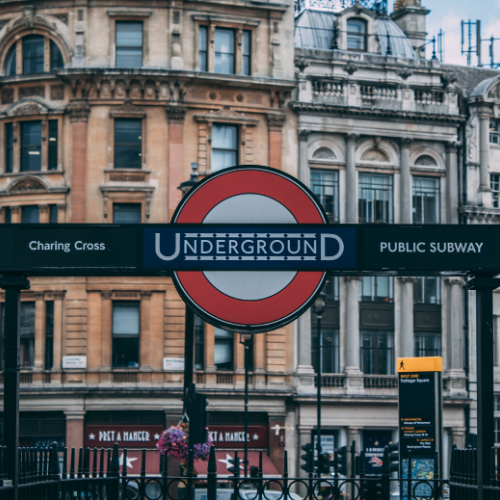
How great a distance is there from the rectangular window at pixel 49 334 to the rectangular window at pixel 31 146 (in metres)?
5.72

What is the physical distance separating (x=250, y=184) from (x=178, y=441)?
1895 centimetres

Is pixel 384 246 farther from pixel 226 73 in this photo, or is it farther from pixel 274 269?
pixel 226 73

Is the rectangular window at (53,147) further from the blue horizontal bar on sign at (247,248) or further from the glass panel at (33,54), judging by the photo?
the blue horizontal bar on sign at (247,248)

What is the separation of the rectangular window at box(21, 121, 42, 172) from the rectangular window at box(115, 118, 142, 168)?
3.24 meters

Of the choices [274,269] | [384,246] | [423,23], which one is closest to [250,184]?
[274,269]

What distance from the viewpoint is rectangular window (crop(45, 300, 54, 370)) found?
3891 cm

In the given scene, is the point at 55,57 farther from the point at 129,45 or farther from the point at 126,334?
the point at 126,334

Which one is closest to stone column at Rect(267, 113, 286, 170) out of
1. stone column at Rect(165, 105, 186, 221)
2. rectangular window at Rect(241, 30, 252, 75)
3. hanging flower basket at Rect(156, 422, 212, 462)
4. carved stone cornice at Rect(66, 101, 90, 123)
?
rectangular window at Rect(241, 30, 252, 75)

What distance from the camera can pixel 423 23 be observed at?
1925 inches

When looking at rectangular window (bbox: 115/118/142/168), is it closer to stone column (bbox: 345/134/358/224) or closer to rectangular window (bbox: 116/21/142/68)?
rectangular window (bbox: 116/21/142/68)

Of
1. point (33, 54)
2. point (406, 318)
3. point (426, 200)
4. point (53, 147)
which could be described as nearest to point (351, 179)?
point (426, 200)

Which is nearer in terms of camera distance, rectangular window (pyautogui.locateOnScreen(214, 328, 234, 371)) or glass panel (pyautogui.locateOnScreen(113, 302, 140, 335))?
glass panel (pyautogui.locateOnScreen(113, 302, 140, 335))

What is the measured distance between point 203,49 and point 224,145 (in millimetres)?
4037

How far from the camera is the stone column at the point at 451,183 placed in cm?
4331
